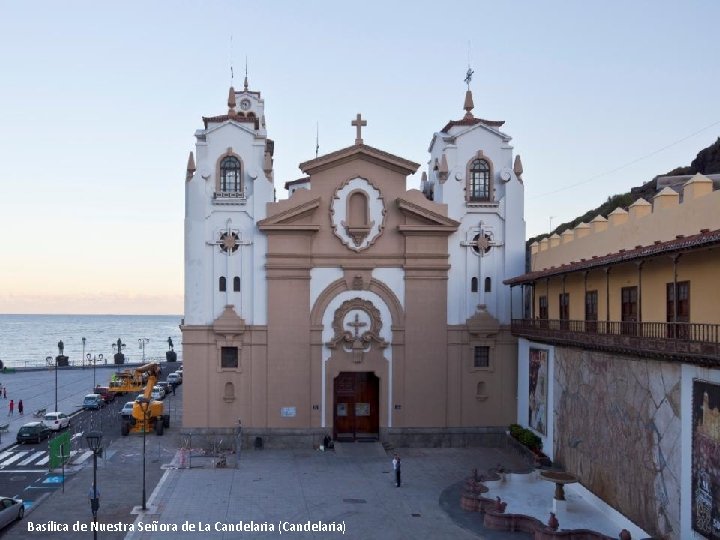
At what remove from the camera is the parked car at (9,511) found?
2520 centimetres

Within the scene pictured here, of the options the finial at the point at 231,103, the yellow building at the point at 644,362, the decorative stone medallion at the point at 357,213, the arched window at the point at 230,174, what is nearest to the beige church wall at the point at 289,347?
the decorative stone medallion at the point at 357,213

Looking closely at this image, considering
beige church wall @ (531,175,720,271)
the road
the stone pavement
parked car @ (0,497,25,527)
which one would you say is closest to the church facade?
the stone pavement

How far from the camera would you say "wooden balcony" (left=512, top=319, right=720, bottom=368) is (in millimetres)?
19578

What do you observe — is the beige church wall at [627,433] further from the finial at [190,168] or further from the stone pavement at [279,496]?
the finial at [190,168]

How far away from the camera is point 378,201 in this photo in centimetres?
4131

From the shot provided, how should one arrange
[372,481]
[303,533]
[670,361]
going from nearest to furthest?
[670,361] < [303,533] < [372,481]

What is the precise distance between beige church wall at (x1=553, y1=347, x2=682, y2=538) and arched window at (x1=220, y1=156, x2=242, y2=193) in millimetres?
20118

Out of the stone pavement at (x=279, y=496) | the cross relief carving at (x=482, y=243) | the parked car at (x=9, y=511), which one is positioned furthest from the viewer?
the cross relief carving at (x=482, y=243)

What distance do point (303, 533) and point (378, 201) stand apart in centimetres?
2044

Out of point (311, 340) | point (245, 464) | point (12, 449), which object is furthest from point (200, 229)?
point (12, 449)

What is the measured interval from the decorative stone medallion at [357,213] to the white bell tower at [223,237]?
3857 millimetres

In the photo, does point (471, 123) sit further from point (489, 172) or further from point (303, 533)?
point (303, 533)

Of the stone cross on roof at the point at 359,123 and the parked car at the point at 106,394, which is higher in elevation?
the stone cross on roof at the point at 359,123

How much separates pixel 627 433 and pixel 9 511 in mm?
21491
